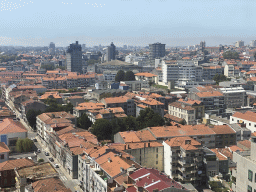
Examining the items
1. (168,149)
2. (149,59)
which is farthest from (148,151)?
(149,59)

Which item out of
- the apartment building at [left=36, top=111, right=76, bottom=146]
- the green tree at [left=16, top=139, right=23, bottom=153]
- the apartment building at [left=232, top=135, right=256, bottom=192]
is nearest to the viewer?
the apartment building at [left=232, top=135, right=256, bottom=192]

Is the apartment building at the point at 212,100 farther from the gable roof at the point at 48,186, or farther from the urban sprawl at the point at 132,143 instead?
the gable roof at the point at 48,186

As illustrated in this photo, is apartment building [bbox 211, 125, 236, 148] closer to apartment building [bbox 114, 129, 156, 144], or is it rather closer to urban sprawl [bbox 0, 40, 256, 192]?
urban sprawl [bbox 0, 40, 256, 192]

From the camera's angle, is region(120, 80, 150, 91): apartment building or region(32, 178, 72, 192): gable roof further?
region(120, 80, 150, 91): apartment building

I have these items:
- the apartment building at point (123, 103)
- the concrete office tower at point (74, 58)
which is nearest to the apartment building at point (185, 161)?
the apartment building at point (123, 103)

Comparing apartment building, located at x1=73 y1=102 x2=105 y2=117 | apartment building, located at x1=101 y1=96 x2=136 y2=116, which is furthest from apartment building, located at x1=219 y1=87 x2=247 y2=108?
apartment building, located at x1=73 y1=102 x2=105 y2=117

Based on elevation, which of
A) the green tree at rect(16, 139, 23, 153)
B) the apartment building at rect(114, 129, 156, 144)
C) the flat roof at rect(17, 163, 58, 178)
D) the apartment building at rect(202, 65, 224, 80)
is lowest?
the green tree at rect(16, 139, 23, 153)

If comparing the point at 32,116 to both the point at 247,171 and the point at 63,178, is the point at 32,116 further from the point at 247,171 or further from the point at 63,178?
the point at 247,171
